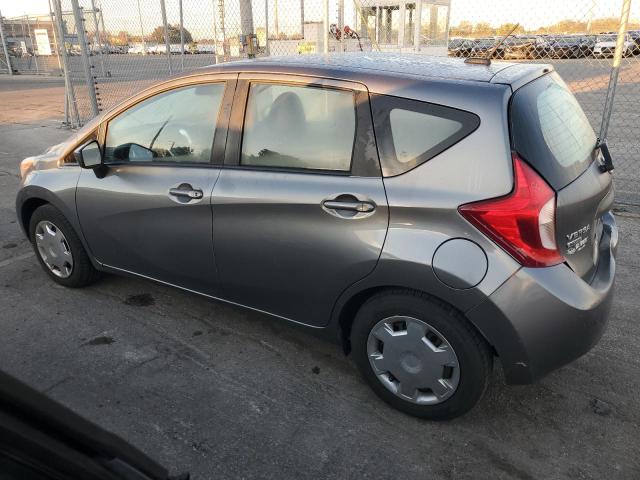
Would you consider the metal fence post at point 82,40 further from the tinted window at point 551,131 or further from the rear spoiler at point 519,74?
the tinted window at point 551,131

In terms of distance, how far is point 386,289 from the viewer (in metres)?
2.50

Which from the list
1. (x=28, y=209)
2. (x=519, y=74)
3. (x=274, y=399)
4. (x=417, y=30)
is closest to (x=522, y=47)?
(x=417, y=30)

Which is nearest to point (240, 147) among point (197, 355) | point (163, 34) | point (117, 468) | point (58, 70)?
point (197, 355)

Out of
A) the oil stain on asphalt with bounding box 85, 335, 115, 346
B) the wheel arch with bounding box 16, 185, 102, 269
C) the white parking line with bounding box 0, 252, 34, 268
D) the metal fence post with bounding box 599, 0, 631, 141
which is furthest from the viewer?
the metal fence post with bounding box 599, 0, 631, 141

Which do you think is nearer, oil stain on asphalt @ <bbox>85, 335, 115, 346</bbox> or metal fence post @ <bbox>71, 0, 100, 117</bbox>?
oil stain on asphalt @ <bbox>85, 335, 115, 346</bbox>

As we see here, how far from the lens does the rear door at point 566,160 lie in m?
2.27

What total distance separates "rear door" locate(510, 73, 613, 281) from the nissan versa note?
11 millimetres

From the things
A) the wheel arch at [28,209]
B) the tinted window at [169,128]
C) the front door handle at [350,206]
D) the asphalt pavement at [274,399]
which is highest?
the tinted window at [169,128]

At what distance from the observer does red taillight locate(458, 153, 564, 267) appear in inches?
85.7

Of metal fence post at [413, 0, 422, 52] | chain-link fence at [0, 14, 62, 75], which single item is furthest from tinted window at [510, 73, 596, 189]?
chain-link fence at [0, 14, 62, 75]

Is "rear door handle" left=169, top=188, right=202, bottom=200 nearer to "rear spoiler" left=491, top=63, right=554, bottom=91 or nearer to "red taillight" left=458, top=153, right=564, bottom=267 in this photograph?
"red taillight" left=458, top=153, right=564, bottom=267

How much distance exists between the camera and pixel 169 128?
3.18m

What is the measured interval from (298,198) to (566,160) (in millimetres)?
1286

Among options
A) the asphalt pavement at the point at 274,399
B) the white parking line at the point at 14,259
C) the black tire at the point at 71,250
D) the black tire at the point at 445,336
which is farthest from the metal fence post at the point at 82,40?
the black tire at the point at 445,336
